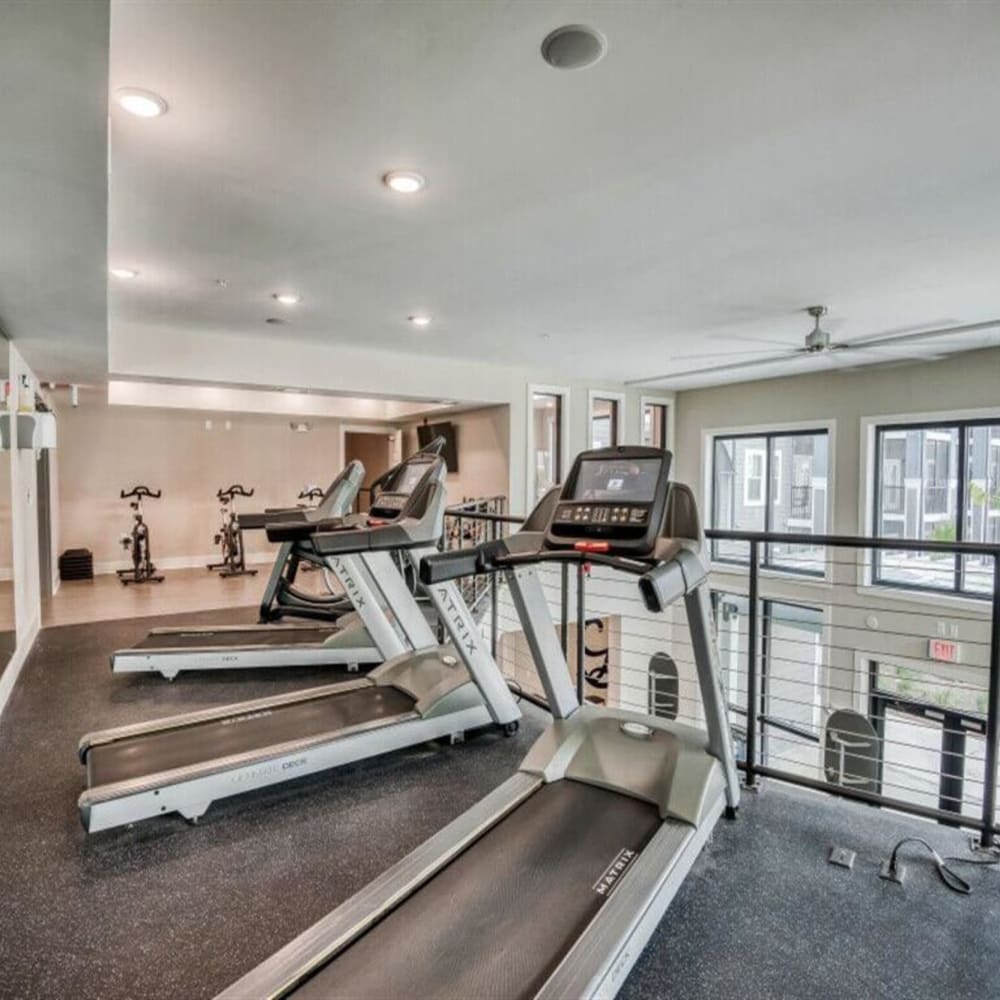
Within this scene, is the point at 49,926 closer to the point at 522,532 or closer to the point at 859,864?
the point at 522,532

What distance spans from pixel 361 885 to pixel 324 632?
2.65m

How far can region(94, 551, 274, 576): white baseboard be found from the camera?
859cm

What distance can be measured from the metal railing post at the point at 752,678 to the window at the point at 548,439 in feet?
18.8

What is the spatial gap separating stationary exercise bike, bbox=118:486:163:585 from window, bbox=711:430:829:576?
746 centimetres

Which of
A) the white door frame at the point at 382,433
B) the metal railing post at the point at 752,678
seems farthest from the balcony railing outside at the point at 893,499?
the white door frame at the point at 382,433

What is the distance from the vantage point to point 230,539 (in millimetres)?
8586

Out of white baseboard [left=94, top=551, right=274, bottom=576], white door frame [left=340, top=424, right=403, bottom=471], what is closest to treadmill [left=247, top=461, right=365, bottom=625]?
white baseboard [left=94, top=551, right=274, bottom=576]

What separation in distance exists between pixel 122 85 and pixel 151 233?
1.46 metres

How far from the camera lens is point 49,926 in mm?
1842

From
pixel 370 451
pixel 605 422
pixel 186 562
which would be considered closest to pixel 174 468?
pixel 186 562

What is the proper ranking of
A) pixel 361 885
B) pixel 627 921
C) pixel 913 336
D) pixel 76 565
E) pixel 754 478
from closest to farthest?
1. pixel 627 921
2. pixel 361 885
3. pixel 913 336
4. pixel 76 565
5. pixel 754 478

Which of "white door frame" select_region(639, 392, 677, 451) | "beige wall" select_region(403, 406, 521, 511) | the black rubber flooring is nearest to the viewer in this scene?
the black rubber flooring

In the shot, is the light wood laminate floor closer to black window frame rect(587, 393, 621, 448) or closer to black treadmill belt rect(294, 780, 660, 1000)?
black window frame rect(587, 393, 621, 448)

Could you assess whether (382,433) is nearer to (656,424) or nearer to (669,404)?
(656,424)
